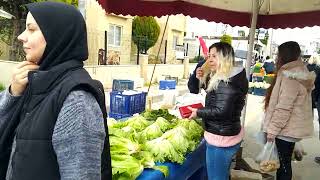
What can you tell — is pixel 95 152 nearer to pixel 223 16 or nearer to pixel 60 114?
pixel 60 114

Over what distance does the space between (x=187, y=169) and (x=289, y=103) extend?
1411 mm

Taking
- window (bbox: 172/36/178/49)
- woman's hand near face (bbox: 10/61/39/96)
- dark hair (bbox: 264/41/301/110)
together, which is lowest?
woman's hand near face (bbox: 10/61/39/96)

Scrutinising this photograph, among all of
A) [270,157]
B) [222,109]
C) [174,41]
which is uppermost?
[174,41]

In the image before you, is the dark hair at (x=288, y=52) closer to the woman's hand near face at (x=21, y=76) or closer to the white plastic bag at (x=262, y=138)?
the white plastic bag at (x=262, y=138)

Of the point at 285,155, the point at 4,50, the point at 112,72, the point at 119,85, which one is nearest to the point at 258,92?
the point at 112,72

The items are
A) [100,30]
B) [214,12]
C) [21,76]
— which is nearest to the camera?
[21,76]

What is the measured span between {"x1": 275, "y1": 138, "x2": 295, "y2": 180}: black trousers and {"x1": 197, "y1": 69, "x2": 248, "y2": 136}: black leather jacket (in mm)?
728

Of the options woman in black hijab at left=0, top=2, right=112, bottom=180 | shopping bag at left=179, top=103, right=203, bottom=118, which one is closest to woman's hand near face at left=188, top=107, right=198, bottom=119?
shopping bag at left=179, top=103, right=203, bottom=118

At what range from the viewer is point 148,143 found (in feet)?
11.6

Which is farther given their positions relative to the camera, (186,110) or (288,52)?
(186,110)

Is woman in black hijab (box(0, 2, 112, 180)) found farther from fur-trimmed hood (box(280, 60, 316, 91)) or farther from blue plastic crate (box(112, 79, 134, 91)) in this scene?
blue plastic crate (box(112, 79, 134, 91))

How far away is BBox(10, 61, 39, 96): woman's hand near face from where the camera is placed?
68.5 inches

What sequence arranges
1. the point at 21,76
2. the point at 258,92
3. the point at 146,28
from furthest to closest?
the point at 146,28 < the point at 258,92 < the point at 21,76

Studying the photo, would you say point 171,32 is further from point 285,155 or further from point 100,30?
point 285,155
